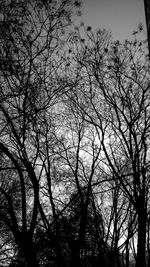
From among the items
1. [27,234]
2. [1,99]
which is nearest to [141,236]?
[27,234]

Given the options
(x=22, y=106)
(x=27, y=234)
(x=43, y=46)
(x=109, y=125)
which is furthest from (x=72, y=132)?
(x=27, y=234)

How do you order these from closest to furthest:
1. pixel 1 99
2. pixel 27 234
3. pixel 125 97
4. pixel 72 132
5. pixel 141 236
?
1. pixel 27 234
2. pixel 1 99
3. pixel 141 236
4. pixel 125 97
5. pixel 72 132

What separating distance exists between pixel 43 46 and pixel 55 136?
494 cm

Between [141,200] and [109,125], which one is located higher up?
[109,125]

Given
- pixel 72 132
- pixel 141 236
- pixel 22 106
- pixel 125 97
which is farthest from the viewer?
pixel 72 132

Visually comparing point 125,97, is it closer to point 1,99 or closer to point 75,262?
point 1,99

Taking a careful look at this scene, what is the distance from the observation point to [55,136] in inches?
451

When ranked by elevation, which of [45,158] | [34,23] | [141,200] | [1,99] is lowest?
[141,200]

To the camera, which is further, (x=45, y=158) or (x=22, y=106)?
(x=45, y=158)

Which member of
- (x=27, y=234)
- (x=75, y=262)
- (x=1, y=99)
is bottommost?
(x=75, y=262)

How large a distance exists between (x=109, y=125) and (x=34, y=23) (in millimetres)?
6267

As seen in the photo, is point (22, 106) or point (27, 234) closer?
point (27, 234)

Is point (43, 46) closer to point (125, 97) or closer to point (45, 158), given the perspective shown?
point (45, 158)

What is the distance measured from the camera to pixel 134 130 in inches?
445
